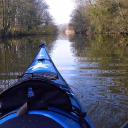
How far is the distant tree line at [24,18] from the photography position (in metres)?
26.2

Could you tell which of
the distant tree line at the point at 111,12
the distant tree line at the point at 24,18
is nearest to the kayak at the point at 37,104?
the distant tree line at the point at 111,12

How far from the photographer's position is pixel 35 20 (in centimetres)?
3938

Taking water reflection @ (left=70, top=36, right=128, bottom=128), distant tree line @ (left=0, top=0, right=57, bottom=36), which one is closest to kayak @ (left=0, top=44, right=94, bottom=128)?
water reflection @ (left=70, top=36, right=128, bottom=128)

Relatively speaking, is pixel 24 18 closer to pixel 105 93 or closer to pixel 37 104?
pixel 105 93

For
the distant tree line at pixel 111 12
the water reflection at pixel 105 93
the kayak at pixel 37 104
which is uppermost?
the distant tree line at pixel 111 12

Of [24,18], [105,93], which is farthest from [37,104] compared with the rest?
[24,18]

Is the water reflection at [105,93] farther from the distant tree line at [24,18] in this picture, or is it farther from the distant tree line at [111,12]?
the distant tree line at [24,18]

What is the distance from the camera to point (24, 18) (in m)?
34.4

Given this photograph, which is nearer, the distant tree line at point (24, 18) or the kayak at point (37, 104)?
the kayak at point (37, 104)

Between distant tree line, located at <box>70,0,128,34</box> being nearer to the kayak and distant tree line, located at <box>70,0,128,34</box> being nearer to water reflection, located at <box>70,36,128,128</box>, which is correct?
water reflection, located at <box>70,36,128,128</box>

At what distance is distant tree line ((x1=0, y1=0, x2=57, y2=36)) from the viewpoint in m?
26.2

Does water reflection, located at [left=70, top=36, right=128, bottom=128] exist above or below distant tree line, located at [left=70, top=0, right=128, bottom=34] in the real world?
below

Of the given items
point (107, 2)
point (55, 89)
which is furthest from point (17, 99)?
point (107, 2)

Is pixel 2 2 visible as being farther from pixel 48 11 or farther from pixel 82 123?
pixel 82 123
